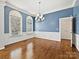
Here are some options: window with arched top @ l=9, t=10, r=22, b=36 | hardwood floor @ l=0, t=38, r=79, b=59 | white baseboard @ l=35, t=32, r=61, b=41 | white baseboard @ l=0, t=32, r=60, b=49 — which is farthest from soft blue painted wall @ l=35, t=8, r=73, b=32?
hardwood floor @ l=0, t=38, r=79, b=59

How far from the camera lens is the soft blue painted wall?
812 centimetres

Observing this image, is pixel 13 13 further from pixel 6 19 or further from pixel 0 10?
pixel 0 10

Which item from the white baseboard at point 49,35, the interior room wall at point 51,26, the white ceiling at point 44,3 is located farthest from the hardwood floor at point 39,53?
the interior room wall at point 51,26

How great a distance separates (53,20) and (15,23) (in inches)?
142

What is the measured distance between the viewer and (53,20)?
9.10 meters

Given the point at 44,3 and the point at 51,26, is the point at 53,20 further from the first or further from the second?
the point at 44,3

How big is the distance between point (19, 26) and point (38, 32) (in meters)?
3.15

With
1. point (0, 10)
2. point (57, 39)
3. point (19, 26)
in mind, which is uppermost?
point (0, 10)

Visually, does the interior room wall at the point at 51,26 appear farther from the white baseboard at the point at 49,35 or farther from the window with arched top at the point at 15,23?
the window with arched top at the point at 15,23

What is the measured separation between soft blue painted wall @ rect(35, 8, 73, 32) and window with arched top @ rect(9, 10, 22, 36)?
2815 mm

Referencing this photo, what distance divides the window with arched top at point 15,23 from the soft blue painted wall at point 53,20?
2.82 metres

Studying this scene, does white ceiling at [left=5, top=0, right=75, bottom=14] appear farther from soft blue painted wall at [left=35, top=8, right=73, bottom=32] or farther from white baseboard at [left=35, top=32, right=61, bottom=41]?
white baseboard at [left=35, top=32, right=61, bottom=41]

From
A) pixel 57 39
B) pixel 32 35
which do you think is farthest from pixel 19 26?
pixel 57 39

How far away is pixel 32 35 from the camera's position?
1075cm
